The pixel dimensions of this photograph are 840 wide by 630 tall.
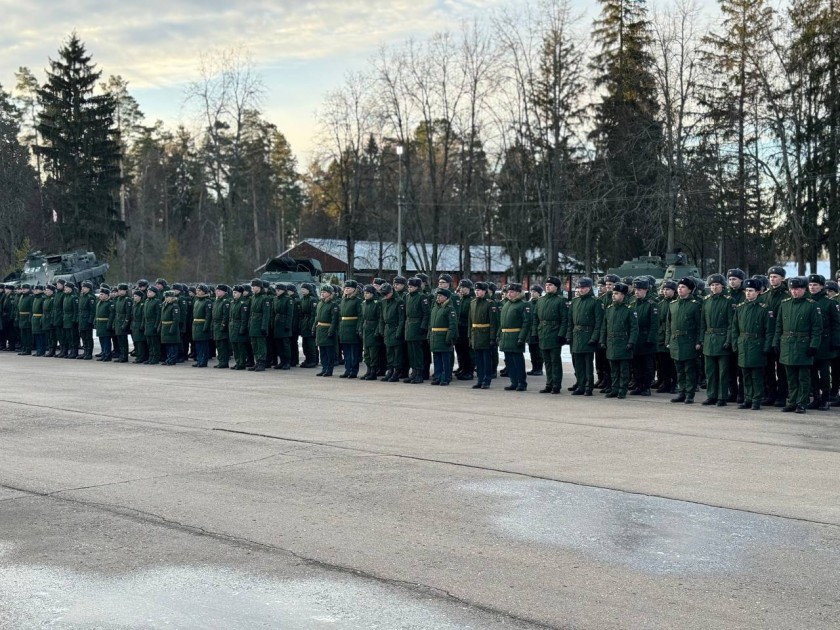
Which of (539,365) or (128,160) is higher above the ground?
(128,160)

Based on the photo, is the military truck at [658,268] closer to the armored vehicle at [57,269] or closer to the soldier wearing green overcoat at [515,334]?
the soldier wearing green overcoat at [515,334]

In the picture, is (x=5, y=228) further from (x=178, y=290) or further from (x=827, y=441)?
(x=827, y=441)

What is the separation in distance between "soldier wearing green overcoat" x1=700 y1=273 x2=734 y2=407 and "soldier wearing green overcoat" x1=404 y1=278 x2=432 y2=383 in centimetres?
552

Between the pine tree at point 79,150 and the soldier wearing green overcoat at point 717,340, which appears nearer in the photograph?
the soldier wearing green overcoat at point 717,340

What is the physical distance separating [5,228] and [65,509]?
2301 inches

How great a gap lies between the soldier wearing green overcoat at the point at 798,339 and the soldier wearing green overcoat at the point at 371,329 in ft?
25.3

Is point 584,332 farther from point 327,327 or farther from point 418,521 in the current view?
point 418,521

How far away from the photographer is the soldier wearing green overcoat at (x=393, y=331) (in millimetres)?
18688

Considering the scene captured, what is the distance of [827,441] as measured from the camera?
11016 millimetres

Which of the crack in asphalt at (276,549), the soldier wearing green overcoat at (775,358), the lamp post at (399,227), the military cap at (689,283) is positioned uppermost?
the lamp post at (399,227)

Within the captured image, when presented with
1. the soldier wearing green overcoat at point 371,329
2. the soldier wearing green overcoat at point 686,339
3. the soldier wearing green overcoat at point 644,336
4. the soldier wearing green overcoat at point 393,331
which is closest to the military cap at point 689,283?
the soldier wearing green overcoat at point 686,339

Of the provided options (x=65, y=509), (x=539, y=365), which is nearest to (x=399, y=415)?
(x=65, y=509)

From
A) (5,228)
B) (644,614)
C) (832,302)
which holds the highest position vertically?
(5,228)

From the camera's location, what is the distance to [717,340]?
14664mm
